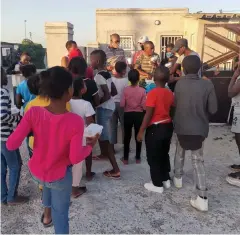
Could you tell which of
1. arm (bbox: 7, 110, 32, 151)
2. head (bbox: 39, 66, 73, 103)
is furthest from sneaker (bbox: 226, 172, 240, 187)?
arm (bbox: 7, 110, 32, 151)

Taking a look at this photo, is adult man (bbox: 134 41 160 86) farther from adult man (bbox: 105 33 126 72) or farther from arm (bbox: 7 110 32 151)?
arm (bbox: 7 110 32 151)

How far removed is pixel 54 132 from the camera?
185cm

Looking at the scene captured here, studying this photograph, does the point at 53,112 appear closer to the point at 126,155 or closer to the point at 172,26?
the point at 126,155

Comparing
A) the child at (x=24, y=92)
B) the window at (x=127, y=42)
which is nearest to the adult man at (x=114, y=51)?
the child at (x=24, y=92)

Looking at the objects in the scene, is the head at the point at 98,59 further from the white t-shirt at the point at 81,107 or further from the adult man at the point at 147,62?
the adult man at the point at 147,62

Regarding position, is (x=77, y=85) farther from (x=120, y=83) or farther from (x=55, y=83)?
(x=120, y=83)

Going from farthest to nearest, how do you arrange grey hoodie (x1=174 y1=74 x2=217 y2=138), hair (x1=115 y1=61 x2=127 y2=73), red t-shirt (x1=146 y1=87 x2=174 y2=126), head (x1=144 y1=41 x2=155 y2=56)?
head (x1=144 y1=41 x2=155 y2=56), hair (x1=115 y1=61 x2=127 y2=73), red t-shirt (x1=146 y1=87 x2=174 y2=126), grey hoodie (x1=174 y1=74 x2=217 y2=138)

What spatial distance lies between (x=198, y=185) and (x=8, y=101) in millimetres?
2094

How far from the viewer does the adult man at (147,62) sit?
16.3ft

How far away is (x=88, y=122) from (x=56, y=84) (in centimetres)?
111

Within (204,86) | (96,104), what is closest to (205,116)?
(204,86)

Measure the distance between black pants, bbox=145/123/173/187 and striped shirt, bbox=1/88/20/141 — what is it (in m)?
1.45

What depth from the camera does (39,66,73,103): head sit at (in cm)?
182

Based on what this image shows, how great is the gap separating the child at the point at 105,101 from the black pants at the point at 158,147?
0.62 m
